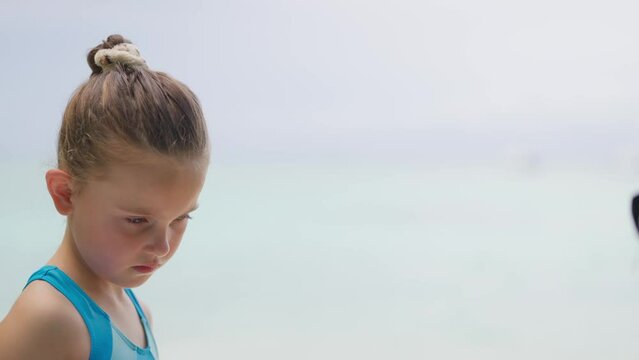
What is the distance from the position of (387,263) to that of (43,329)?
1.76 metres

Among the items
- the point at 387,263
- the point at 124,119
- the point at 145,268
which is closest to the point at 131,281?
the point at 145,268

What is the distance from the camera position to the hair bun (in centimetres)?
83

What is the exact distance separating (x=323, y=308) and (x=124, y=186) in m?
1.48

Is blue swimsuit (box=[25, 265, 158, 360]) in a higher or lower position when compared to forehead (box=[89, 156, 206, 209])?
lower

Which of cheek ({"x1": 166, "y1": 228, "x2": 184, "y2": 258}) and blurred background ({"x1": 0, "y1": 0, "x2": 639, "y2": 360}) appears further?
blurred background ({"x1": 0, "y1": 0, "x2": 639, "y2": 360})

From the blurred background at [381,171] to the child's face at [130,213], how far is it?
1251mm

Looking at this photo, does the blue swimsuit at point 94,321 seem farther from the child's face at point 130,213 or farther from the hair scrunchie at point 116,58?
the hair scrunchie at point 116,58

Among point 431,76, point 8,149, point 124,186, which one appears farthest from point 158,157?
point 431,76

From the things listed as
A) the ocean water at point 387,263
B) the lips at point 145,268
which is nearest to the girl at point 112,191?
the lips at point 145,268

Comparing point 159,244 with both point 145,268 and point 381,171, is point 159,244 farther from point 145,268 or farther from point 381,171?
point 381,171

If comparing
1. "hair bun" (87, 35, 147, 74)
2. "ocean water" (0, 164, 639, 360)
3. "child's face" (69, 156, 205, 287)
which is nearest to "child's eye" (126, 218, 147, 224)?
"child's face" (69, 156, 205, 287)

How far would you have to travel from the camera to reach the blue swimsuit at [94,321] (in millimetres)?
788

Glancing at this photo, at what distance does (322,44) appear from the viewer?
7.91 feet

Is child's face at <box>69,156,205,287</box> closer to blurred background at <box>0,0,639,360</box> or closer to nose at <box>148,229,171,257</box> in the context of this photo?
nose at <box>148,229,171,257</box>
